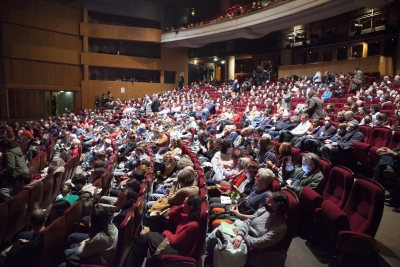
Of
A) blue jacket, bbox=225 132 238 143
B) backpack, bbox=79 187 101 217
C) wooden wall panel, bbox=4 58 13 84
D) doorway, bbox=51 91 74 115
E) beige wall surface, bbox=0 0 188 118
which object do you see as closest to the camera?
backpack, bbox=79 187 101 217

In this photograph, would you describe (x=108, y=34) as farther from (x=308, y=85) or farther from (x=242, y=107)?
(x=308, y=85)

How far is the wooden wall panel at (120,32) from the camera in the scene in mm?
13959

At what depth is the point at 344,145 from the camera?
341 centimetres

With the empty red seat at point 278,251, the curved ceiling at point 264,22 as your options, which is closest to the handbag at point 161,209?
the empty red seat at point 278,251

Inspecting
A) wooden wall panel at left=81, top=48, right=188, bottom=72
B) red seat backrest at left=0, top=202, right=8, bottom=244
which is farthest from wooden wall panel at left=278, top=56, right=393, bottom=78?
red seat backrest at left=0, top=202, right=8, bottom=244

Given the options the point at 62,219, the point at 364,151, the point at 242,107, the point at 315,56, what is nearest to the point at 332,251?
the point at 364,151

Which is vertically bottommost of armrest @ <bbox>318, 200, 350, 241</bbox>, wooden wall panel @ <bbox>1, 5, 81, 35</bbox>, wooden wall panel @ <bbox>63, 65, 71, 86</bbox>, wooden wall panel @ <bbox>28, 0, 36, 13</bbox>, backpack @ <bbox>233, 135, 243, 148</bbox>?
armrest @ <bbox>318, 200, 350, 241</bbox>

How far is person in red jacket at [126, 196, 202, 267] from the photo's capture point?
189 centimetres

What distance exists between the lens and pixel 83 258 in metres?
1.87

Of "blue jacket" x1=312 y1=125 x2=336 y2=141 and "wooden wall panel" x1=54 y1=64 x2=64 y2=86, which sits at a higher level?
"wooden wall panel" x1=54 y1=64 x2=64 y2=86

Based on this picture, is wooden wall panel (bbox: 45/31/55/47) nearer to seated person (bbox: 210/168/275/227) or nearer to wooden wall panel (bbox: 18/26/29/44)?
wooden wall panel (bbox: 18/26/29/44)

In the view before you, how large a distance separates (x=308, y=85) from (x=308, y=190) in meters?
6.27

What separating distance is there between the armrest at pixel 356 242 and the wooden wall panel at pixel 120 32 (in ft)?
47.4

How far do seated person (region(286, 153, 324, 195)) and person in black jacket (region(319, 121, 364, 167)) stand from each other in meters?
1.04
